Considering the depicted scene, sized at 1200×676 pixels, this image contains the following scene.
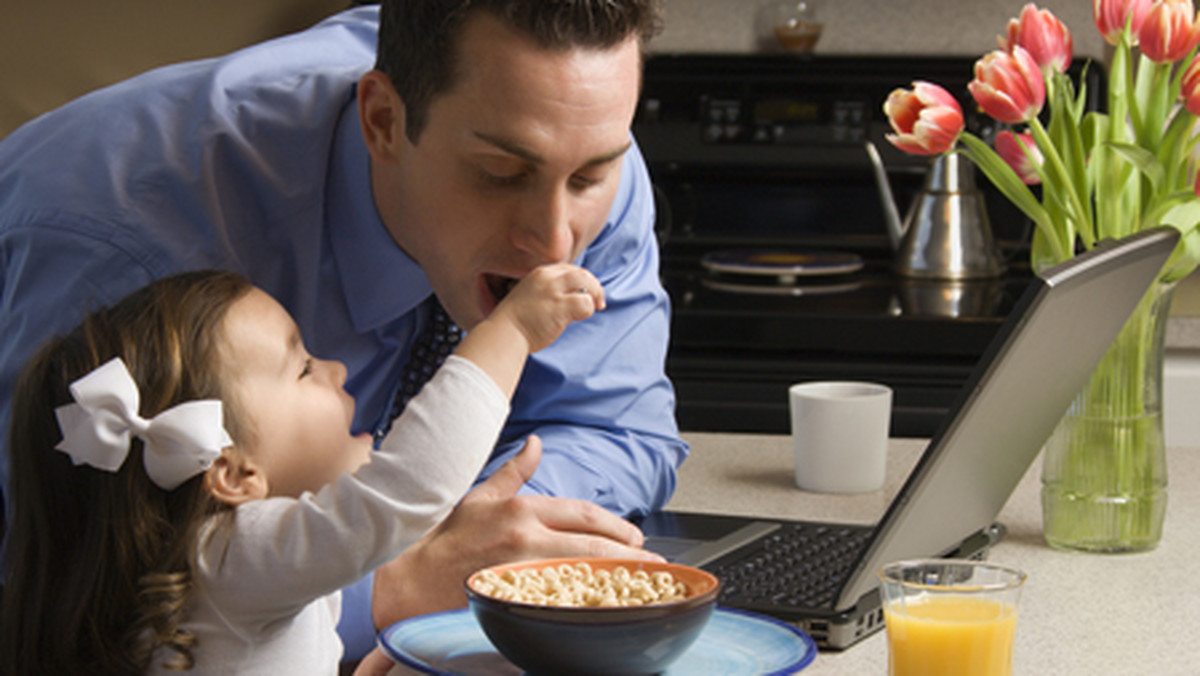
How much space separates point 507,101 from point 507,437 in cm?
44

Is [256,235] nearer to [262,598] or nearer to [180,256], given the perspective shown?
[180,256]

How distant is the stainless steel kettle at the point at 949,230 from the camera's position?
2.68m

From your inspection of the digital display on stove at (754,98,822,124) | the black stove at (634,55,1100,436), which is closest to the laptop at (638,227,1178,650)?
the black stove at (634,55,1100,436)

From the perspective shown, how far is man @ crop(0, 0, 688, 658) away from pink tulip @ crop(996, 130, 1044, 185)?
35 cm

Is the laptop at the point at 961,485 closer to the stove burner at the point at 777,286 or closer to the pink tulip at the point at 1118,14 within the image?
the pink tulip at the point at 1118,14

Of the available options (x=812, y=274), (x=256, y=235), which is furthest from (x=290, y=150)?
(x=812, y=274)

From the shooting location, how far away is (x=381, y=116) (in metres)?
1.33

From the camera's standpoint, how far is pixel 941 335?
2.42m

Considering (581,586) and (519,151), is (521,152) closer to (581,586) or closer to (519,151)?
(519,151)

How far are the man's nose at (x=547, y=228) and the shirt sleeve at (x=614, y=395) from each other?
236mm

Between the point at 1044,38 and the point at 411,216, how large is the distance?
611mm

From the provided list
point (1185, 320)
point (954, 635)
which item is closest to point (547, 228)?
point (954, 635)

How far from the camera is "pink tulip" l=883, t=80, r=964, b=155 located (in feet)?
3.94

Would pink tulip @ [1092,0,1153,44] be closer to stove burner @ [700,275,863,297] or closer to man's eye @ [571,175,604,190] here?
man's eye @ [571,175,604,190]
